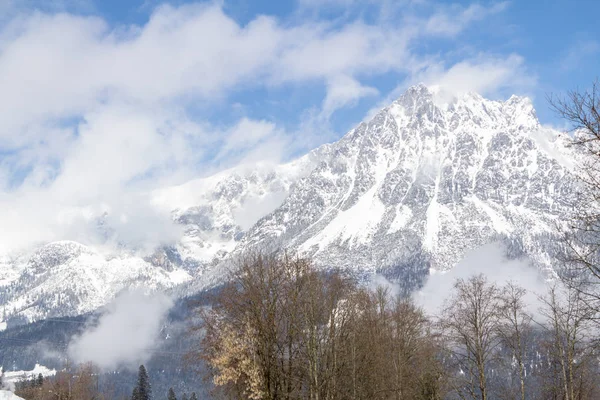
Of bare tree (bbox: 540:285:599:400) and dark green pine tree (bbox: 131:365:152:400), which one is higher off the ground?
bare tree (bbox: 540:285:599:400)

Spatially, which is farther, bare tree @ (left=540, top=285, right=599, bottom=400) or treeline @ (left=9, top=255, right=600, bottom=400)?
bare tree @ (left=540, top=285, right=599, bottom=400)

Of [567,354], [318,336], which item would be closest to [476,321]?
[567,354]

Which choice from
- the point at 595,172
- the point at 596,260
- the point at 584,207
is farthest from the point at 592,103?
the point at 596,260

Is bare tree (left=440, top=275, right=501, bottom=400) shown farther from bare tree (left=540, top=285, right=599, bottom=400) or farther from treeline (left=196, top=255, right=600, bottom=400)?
bare tree (left=540, top=285, right=599, bottom=400)

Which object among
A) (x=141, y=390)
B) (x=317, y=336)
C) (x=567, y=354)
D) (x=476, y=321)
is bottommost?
A: (x=141, y=390)

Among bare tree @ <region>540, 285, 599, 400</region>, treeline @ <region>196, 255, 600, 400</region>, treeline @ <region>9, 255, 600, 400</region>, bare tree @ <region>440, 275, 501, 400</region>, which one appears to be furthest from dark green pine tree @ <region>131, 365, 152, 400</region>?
bare tree @ <region>540, 285, 599, 400</region>

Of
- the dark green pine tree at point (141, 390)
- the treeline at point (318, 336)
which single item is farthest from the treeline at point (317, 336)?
the dark green pine tree at point (141, 390)

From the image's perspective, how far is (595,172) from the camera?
14211 mm

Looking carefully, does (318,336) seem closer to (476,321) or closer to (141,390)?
(476,321)

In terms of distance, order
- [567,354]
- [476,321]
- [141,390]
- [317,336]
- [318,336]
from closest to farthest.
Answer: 1. [317,336]
2. [318,336]
3. [567,354]
4. [476,321]
5. [141,390]

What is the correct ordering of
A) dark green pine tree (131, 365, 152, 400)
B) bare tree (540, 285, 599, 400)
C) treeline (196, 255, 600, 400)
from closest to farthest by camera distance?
treeline (196, 255, 600, 400)
bare tree (540, 285, 599, 400)
dark green pine tree (131, 365, 152, 400)

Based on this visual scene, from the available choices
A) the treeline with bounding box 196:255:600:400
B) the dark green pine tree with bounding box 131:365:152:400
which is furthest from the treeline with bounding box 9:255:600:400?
the dark green pine tree with bounding box 131:365:152:400

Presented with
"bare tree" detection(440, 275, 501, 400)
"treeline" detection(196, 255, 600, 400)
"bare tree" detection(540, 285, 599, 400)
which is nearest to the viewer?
"treeline" detection(196, 255, 600, 400)

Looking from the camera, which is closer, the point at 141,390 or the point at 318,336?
the point at 318,336
